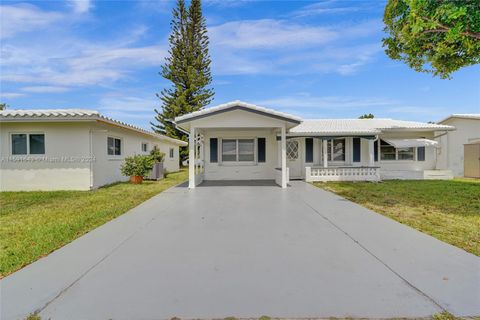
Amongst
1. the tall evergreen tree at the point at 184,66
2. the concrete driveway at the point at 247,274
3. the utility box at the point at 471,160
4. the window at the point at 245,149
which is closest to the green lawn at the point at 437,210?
the concrete driveway at the point at 247,274

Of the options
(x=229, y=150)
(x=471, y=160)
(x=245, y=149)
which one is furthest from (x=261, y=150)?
(x=471, y=160)

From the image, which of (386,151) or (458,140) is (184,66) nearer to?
(386,151)

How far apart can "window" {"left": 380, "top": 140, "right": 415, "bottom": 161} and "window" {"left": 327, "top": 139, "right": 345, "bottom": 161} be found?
2.62m

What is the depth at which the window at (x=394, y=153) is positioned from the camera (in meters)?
16.9

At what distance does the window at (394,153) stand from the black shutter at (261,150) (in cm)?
764

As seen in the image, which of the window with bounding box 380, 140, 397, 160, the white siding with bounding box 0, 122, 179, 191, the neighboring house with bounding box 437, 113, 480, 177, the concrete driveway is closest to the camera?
the concrete driveway

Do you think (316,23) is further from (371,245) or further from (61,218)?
(61,218)

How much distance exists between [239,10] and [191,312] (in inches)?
550

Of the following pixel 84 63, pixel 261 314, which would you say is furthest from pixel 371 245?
pixel 84 63

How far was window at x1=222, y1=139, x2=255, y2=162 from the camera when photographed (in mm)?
15594

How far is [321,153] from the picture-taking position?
1661cm

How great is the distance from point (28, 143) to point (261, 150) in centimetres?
1117

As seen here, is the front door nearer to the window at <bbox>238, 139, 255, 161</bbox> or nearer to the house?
the house

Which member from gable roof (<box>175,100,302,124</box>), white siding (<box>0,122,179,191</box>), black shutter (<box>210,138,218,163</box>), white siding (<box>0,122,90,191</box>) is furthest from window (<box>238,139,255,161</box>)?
white siding (<box>0,122,90,191</box>)
